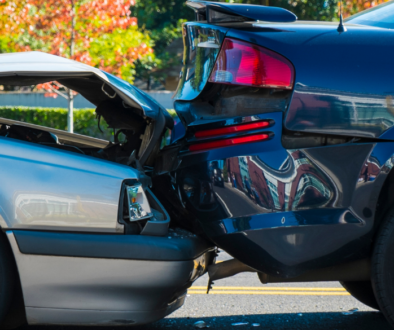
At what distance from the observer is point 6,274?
2479mm

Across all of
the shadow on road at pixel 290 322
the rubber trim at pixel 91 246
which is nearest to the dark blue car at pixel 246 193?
the rubber trim at pixel 91 246

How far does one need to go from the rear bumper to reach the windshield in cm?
169

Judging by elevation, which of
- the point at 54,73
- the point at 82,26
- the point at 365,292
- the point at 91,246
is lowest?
the point at 365,292

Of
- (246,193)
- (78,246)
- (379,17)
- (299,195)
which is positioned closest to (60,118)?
(379,17)

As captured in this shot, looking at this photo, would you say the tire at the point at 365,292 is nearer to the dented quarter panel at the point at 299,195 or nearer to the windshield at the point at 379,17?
the dented quarter panel at the point at 299,195

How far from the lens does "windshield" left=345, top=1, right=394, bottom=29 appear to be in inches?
114

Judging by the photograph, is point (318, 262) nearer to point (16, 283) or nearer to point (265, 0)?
point (16, 283)

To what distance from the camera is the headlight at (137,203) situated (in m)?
2.55

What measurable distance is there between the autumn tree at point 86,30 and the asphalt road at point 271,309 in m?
9.02

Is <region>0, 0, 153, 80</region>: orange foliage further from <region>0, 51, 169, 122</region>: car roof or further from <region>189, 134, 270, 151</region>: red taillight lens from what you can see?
<region>189, 134, 270, 151</region>: red taillight lens

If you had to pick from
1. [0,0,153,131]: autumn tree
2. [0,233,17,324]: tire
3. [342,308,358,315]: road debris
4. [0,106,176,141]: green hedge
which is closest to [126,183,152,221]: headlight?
[0,233,17,324]: tire

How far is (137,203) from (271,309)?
5.63 feet

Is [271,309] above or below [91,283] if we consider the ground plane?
below

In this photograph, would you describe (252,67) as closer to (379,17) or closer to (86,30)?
(379,17)
